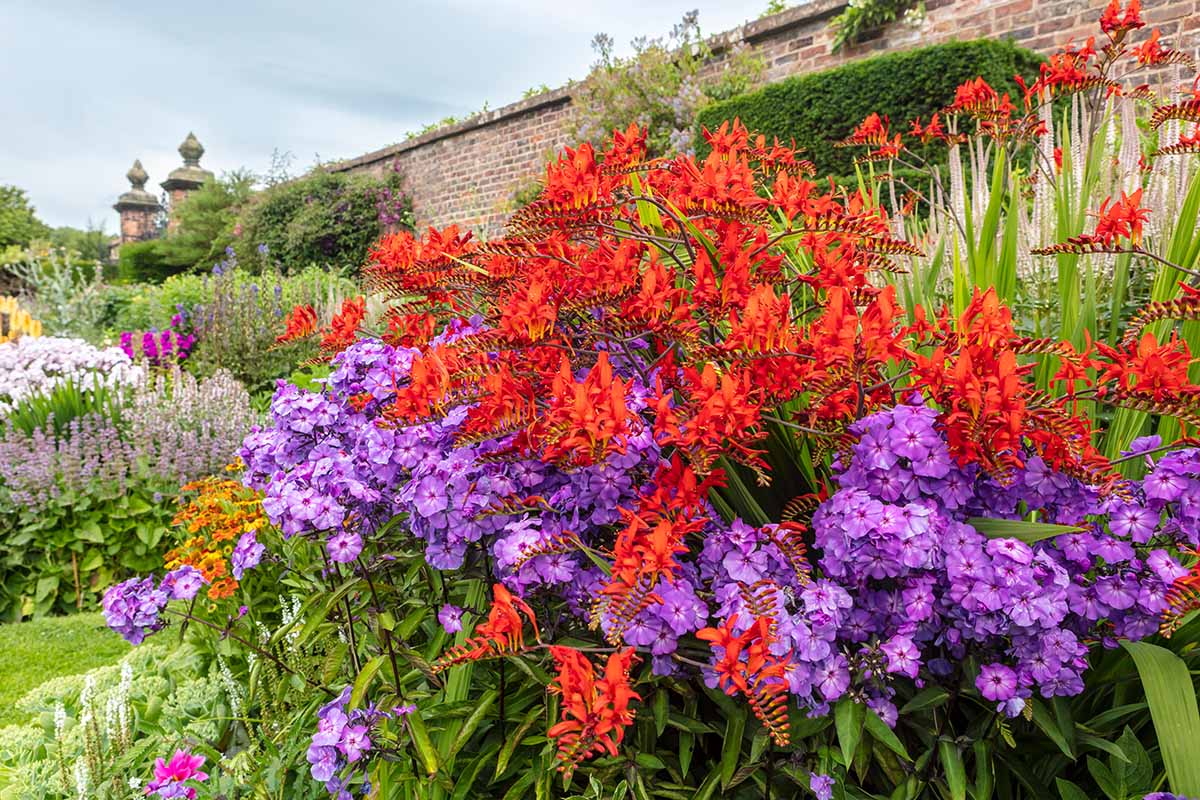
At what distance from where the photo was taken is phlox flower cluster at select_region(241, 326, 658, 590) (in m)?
1.47

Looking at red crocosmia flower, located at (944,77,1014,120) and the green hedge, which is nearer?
red crocosmia flower, located at (944,77,1014,120)

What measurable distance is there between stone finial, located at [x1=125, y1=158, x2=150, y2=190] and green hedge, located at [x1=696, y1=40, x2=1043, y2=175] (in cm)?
3259

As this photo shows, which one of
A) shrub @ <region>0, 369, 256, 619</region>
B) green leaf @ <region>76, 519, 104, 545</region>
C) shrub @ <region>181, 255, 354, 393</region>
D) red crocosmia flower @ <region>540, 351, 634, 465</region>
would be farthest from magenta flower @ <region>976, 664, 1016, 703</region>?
shrub @ <region>181, 255, 354, 393</region>

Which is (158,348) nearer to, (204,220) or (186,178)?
(204,220)

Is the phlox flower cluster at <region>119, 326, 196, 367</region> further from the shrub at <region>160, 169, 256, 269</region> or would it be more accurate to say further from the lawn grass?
the shrub at <region>160, 169, 256, 269</region>

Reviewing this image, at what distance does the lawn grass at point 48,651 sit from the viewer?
3391 millimetres

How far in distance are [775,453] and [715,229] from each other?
1.70ft

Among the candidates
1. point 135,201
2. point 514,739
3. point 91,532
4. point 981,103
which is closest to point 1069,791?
point 514,739

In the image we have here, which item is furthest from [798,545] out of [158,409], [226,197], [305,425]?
[226,197]

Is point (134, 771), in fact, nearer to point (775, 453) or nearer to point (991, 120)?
point (775, 453)

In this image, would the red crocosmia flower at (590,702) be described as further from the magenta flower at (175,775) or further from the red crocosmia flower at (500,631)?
the magenta flower at (175,775)

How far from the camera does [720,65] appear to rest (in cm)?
1044

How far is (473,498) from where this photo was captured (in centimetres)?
153

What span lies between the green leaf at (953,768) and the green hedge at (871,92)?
675 cm
